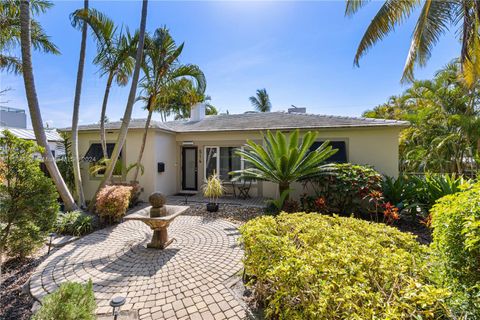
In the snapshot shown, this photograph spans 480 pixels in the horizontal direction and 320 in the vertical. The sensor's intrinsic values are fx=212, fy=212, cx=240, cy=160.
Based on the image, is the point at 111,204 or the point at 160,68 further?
the point at 160,68

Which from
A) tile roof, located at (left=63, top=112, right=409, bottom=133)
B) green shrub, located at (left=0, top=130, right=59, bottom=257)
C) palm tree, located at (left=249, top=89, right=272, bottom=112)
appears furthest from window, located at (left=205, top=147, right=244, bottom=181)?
palm tree, located at (left=249, top=89, right=272, bottom=112)

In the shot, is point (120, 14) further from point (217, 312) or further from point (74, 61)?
point (217, 312)

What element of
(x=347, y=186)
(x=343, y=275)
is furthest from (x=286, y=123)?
(x=343, y=275)

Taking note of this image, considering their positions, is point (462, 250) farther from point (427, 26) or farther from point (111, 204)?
point (427, 26)

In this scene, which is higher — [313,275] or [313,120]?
[313,120]

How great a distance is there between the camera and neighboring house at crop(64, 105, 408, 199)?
9125 mm

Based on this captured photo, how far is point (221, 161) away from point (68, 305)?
949cm

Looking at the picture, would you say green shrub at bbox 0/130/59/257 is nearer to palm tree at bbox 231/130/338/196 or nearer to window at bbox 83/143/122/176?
palm tree at bbox 231/130/338/196

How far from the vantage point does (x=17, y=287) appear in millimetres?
3857

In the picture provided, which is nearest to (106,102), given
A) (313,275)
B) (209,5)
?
(209,5)

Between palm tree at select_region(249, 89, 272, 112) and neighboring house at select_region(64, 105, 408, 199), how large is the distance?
15744 mm

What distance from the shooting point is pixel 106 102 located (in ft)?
28.7

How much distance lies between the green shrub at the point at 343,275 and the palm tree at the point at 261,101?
1025 inches

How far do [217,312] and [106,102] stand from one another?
8.95 metres
